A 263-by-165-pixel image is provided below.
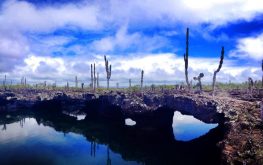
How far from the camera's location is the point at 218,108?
128 ft

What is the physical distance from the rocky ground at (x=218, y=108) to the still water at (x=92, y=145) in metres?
5.49

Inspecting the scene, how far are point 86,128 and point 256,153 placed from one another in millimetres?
45727

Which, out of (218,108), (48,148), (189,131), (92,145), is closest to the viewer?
(218,108)

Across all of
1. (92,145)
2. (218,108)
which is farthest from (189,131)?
(218,108)

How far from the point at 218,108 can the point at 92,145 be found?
23.3 meters

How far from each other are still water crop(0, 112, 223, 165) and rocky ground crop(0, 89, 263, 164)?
5.49 metres

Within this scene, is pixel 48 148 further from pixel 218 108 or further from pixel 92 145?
pixel 218 108

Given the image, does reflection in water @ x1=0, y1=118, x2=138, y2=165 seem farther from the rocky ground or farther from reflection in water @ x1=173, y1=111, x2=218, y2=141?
reflection in water @ x1=173, y1=111, x2=218, y2=141

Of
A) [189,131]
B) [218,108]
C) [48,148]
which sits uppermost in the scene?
[218,108]

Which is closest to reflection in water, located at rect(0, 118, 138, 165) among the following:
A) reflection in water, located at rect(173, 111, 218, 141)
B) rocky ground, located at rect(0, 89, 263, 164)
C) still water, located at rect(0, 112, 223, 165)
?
still water, located at rect(0, 112, 223, 165)

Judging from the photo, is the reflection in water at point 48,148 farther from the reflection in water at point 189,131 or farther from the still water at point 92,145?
the reflection in water at point 189,131

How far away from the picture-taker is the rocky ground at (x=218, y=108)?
92.3ft

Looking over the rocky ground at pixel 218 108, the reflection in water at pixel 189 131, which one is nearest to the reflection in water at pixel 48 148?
the rocky ground at pixel 218 108

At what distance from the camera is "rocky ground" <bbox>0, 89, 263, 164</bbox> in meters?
28.1
